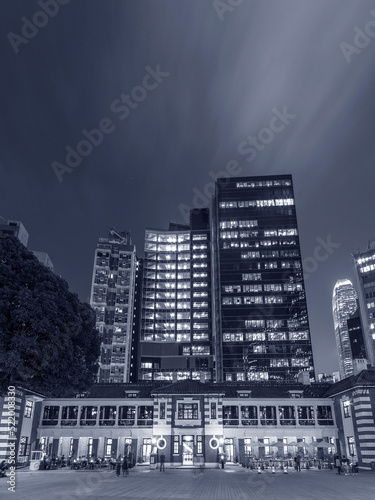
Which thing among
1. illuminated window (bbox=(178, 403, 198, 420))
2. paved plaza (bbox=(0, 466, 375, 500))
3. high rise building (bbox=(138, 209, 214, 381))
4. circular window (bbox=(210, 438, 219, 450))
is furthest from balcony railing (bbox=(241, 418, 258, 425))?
high rise building (bbox=(138, 209, 214, 381))

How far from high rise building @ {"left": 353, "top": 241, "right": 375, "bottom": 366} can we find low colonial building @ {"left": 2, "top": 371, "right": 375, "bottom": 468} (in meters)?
93.1

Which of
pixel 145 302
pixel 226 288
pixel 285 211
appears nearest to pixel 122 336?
pixel 145 302

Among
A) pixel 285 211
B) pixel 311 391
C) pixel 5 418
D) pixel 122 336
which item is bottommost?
pixel 5 418

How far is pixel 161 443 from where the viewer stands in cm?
4519

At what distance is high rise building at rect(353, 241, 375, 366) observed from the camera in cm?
13400

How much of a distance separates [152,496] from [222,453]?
27.6 metres

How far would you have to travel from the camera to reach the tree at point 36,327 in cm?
2561

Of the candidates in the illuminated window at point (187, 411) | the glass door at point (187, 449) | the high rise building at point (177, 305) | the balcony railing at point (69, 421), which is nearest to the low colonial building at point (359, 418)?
the illuminated window at point (187, 411)

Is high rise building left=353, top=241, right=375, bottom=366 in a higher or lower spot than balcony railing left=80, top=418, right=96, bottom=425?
higher

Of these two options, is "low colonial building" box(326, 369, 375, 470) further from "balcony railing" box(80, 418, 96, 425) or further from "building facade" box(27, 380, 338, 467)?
"balcony railing" box(80, 418, 96, 425)

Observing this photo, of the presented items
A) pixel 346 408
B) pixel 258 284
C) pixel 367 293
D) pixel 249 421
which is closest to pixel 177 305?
pixel 258 284

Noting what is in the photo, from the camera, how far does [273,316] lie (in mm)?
121375

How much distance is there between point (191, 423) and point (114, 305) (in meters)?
98.7

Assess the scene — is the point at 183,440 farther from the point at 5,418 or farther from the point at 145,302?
the point at 145,302
